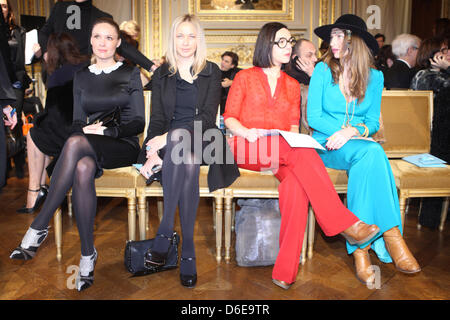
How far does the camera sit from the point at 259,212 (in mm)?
2354

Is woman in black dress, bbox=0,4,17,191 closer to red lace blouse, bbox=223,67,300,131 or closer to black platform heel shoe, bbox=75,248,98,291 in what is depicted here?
black platform heel shoe, bbox=75,248,98,291

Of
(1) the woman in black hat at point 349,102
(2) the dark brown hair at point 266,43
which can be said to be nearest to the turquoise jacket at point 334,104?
(1) the woman in black hat at point 349,102

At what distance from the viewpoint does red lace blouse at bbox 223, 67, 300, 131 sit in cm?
252

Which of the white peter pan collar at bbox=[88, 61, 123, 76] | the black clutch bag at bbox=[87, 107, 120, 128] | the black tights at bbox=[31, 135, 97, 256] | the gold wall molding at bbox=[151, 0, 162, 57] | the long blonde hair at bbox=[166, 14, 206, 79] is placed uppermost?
the gold wall molding at bbox=[151, 0, 162, 57]

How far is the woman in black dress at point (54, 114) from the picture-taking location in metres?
2.65

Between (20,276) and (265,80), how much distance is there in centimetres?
179

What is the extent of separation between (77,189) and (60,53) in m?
1.40

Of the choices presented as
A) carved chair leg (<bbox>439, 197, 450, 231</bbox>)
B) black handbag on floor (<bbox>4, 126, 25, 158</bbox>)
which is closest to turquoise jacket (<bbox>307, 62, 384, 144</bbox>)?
carved chair leg (<bbox>439, 197, 450, 231</bbox>)

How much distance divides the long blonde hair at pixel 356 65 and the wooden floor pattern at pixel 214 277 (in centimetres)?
102

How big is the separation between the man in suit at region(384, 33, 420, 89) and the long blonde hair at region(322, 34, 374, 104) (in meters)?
1.36

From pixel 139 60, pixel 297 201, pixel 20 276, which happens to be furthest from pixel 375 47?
pixel 20 276

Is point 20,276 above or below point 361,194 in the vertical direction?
below

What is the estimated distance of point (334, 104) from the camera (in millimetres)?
2564

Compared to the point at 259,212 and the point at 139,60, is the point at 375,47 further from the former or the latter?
the point at 139,60
